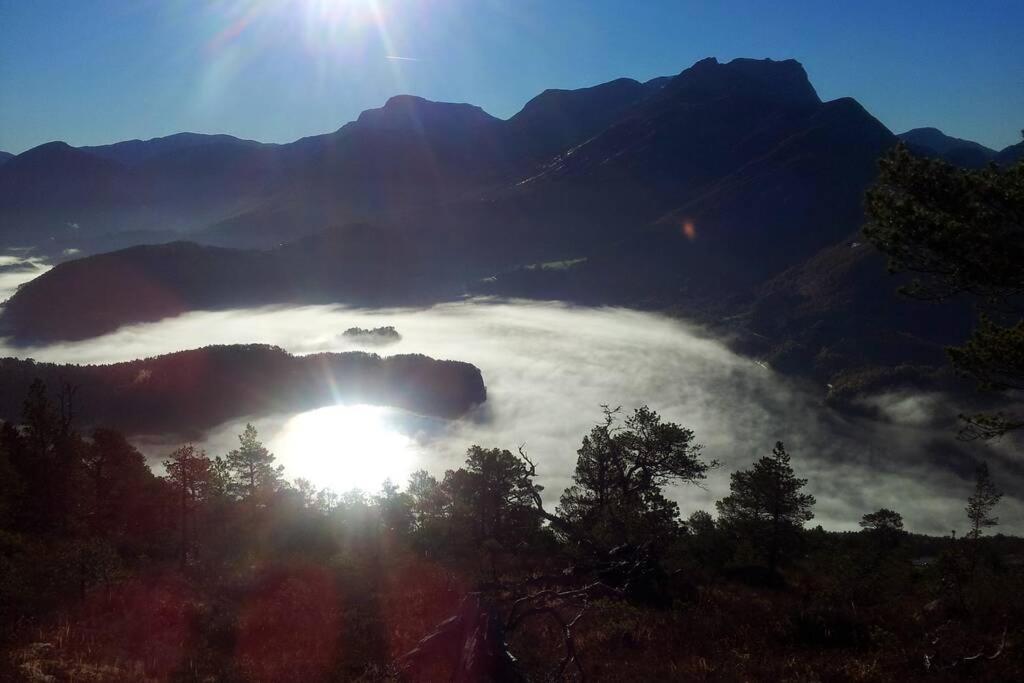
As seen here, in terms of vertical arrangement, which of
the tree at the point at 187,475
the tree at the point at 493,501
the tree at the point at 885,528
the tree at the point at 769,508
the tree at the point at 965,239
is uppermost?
the tree at the point at 965,239

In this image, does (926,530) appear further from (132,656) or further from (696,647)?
(132,656)

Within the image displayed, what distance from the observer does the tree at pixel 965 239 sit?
62.7ft

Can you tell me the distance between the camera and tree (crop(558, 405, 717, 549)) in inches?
1330

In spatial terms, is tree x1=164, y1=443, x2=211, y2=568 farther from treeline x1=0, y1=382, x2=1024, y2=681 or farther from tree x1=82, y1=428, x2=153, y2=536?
tree x1=82, y1=428, x2=153, y2=536

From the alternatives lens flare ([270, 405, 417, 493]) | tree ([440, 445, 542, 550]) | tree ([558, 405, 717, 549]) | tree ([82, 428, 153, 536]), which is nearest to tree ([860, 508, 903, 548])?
tree ([558, 405, 717, 549])

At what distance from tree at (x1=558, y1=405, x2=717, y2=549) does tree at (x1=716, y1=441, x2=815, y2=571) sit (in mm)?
6869

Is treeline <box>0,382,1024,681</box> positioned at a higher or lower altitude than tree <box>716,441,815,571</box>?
higher

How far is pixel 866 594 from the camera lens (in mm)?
24016

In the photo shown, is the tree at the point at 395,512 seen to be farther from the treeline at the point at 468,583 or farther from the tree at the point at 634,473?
the tree at the point at 634,473

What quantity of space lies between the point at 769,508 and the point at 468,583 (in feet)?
84.0

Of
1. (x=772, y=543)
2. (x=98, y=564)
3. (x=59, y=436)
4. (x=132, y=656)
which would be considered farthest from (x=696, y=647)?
(x=59, y=436)

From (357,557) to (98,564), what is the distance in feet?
46.7

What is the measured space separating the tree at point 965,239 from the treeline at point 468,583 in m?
8.47

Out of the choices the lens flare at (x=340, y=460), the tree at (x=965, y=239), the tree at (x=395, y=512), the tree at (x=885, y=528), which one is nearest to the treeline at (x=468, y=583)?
the tree at (x=395, y=512)
